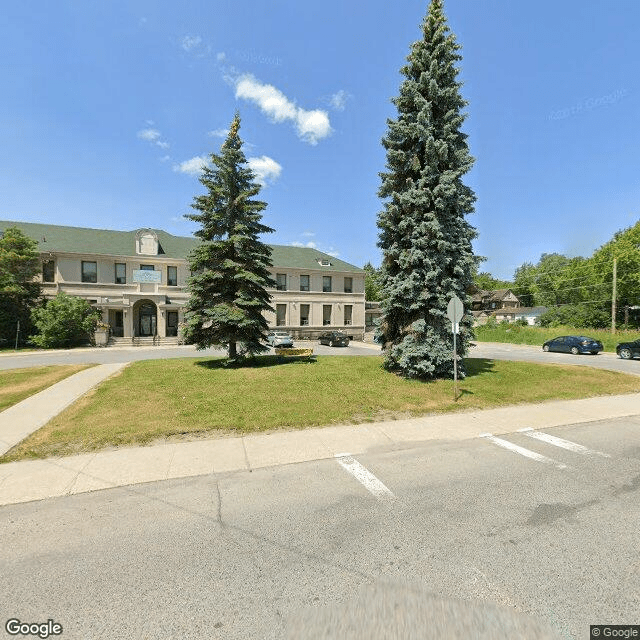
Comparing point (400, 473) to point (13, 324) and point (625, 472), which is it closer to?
point (625, 472)

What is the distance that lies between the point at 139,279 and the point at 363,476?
33.9 m

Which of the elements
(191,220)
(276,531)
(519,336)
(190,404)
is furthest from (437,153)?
(519,336)

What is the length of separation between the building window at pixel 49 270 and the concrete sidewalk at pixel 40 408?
953 inches

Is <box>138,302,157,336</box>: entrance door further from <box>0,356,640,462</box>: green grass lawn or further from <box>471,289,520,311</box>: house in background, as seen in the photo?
<box>471,289,520,311</box>: house in background

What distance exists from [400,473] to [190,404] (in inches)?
230

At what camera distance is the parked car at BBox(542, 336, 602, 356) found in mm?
24531

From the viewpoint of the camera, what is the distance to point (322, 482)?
15.8 feet

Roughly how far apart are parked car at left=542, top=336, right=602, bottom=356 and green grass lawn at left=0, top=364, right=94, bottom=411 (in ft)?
104

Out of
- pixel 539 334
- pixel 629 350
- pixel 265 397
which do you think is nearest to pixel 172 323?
pixel 265 397

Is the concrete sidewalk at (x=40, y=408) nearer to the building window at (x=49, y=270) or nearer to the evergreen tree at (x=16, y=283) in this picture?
the evergreen tree at (x=16, y=283)

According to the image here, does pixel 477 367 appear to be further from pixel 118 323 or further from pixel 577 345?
pixel 118 323

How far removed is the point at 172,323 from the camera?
33219 mm

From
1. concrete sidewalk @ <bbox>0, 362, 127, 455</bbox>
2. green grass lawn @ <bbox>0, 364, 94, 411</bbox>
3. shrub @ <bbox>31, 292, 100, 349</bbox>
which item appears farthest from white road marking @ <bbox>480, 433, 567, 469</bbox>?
shrub @ <bbox>31, 292, 100, 349</bbox>

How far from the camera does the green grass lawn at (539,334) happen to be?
29.4 meters
